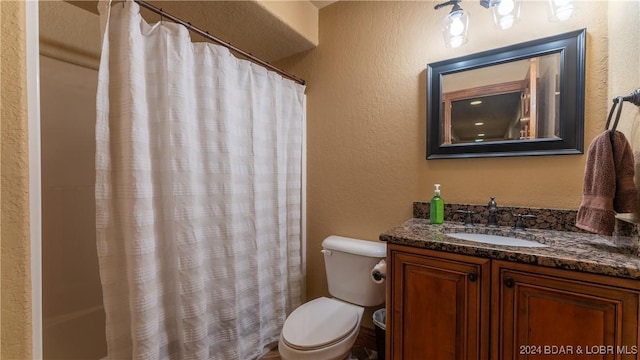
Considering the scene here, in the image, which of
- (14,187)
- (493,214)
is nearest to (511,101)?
(493,214)

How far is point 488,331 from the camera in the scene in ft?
3.06

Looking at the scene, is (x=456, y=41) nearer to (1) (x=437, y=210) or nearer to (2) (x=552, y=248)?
(1) (x=437, y=210)

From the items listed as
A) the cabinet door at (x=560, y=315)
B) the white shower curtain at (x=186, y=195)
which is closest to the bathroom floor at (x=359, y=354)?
the white shower curtain at (x=186, y=195)

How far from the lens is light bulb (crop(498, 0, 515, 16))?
122cm

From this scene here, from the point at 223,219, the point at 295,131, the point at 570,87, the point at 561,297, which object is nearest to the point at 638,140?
the point at 570,87

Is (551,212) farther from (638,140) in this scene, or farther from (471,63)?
(471,63)

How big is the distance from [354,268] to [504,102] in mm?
1244

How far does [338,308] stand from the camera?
1521 millimetres

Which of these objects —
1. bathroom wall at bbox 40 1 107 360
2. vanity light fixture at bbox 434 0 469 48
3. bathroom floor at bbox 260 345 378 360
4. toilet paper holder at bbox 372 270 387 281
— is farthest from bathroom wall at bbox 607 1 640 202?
bathroom wall at bbox 40 1 107 360

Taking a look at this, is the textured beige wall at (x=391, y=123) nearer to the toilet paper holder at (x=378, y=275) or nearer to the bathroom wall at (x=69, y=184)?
the toilet paper holder at (x=378, y=275)

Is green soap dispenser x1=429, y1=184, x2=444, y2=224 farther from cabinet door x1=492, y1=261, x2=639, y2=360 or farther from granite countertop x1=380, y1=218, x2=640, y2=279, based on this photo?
cabinet door x1=492, y1=261, x2=639, y2=360

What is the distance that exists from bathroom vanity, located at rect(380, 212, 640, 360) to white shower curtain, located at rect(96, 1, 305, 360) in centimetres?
88

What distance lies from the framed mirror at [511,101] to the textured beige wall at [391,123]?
0.16 ft

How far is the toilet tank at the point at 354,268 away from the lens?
1.54 m
